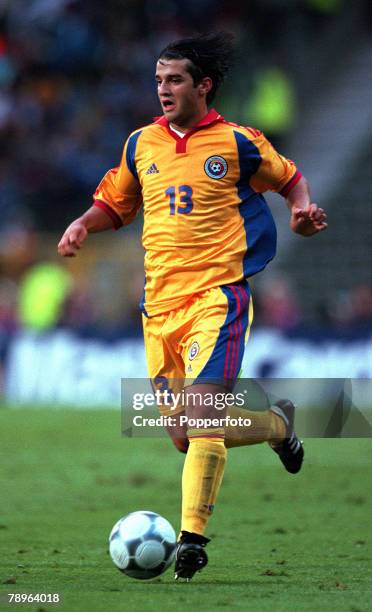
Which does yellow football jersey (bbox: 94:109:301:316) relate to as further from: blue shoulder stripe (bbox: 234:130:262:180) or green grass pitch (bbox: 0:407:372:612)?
green grass pitch (bbox: 0:407:372:612)

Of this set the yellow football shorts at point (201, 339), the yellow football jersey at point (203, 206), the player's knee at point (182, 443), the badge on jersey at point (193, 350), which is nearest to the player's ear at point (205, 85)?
the yellow football jersey at point (203, 206)

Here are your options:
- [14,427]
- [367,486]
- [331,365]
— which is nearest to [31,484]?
[367,486]

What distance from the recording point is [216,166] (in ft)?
22.5

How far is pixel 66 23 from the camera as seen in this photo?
2139cm

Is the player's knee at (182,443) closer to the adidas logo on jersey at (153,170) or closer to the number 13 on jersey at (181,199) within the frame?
the number 13 on jersey at (181,199)

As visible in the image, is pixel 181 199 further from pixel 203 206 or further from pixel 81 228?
pixel 81 228

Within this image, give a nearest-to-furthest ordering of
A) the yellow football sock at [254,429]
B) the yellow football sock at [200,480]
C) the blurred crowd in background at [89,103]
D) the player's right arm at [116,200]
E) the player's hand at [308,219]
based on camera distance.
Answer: the yellow football sock at [200,480], the player's hand at [308,219], the yellow football sock at [254,429], the player's right arm at [116,200], the blurred crowd in background at [89,103]

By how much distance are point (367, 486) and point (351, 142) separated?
1182 cm

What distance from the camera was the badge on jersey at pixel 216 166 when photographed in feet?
22.4

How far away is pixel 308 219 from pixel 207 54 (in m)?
0.99

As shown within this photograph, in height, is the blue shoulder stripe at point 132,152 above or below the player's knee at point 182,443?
above

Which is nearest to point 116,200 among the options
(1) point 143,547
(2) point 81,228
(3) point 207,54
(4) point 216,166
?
(2) point 81,228

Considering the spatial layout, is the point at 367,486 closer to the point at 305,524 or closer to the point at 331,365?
the point at 305,524

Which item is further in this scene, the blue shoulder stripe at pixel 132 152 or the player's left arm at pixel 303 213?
the blue shoulder stripe at pixel 132 152
